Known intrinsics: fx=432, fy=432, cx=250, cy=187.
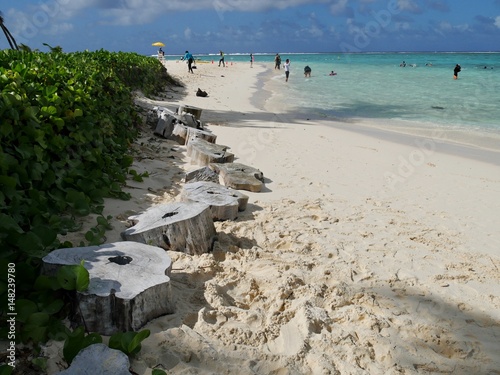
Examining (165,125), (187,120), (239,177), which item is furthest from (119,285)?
(187,120)

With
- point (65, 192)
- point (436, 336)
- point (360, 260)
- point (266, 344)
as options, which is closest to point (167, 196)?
point (65, 192)

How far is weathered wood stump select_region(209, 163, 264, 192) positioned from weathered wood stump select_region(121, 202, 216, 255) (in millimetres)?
1859

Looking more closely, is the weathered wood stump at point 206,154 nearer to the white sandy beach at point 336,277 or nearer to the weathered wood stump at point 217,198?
the white sandy beach at point 336,277

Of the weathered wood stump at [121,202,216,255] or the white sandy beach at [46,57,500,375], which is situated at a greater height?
the weathered wood stump at [121,202,216,255]

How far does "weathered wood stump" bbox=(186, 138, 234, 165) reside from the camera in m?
6.80

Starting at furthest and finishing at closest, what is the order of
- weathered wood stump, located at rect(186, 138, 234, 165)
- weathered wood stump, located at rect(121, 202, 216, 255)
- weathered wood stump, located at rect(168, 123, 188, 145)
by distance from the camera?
weathered wood stump, located at rect(168, 123, 188, 145), weathered wood stump, located at rect(186, 138, 234, 165), weathered wood stump, located at rect(121, 202, 216, 255)

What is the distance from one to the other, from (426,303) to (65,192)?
329 cm

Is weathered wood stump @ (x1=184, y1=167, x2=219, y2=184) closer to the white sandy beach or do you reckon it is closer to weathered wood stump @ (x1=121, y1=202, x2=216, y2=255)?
the white sandy beach

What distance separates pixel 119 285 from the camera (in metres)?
2.64

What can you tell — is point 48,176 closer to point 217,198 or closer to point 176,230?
point 176,230

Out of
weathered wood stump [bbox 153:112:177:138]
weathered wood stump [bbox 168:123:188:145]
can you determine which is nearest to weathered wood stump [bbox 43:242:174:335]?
weathered wood stump [bbox 168:123:188:145]

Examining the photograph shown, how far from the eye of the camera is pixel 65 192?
4.04 m

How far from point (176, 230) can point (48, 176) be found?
4.02ft

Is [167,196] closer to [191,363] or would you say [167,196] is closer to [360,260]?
[360,260]
